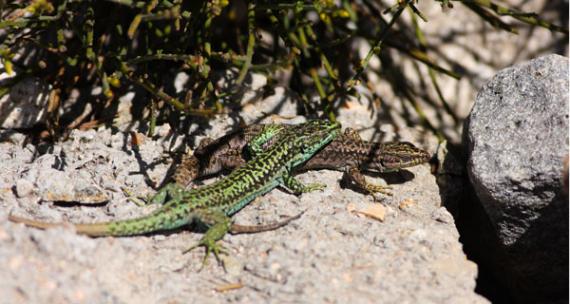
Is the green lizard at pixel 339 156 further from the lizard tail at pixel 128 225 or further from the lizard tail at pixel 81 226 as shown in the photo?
the lizard tail at pixel 81 226

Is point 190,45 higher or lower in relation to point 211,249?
higher

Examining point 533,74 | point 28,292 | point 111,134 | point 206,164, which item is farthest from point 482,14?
point 28,292

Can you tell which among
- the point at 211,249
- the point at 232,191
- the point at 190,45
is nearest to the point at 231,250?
the point at 211,249

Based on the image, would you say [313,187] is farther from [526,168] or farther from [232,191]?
[526,168]

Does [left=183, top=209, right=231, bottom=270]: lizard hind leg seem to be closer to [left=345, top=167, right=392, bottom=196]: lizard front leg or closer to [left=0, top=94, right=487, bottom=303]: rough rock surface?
[left=0, top=94, right=487, bottom=303]: rough rock surface

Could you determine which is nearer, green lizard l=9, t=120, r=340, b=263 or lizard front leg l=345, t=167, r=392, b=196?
green lizard l=9, t=120, r=340, b=263

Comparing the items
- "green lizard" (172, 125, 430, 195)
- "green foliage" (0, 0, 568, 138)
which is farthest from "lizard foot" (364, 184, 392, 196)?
"green foliage" (0, 0, 568, 138)
